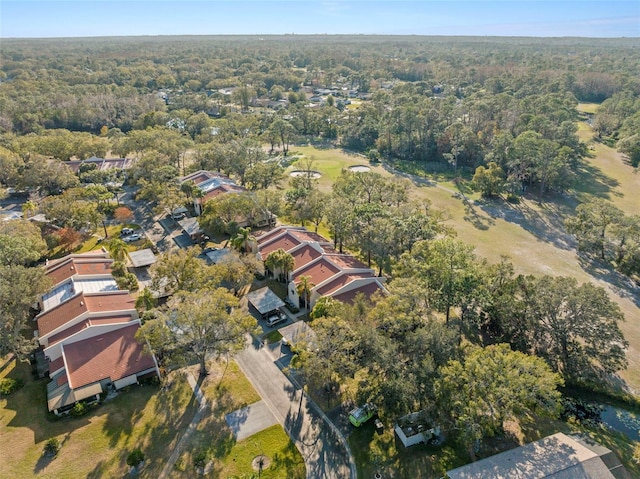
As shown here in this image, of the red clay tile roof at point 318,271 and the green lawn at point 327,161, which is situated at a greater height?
the red clay tile roof at point 318,271

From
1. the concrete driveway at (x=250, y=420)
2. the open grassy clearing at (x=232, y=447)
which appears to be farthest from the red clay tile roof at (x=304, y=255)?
the concrete driveway at (x=250, y=420)

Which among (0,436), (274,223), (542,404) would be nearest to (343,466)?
(542,404)

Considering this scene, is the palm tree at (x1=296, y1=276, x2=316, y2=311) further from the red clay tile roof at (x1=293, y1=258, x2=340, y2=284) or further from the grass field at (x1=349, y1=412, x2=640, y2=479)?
the grass field at (x1=349, y1=412, x2=640, y2=479)

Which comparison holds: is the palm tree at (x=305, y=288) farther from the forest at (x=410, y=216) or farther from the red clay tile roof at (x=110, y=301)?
the red clay tile roof at (x=110, y=301)

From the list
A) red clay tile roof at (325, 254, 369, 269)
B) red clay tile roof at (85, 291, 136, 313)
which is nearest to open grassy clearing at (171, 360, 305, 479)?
red clay tile roof at (85, 291, 136, 313)

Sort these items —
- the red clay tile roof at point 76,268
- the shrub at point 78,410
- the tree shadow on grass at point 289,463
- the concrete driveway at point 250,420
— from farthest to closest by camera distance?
the red clay tile roof at point 76,268
the shrub at point 78,410
the concrete driveway at point 250,420
the tree shadow on grass at point 289,463

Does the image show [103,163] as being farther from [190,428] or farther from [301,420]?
[301,420]

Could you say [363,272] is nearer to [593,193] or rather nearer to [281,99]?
[593,193]
